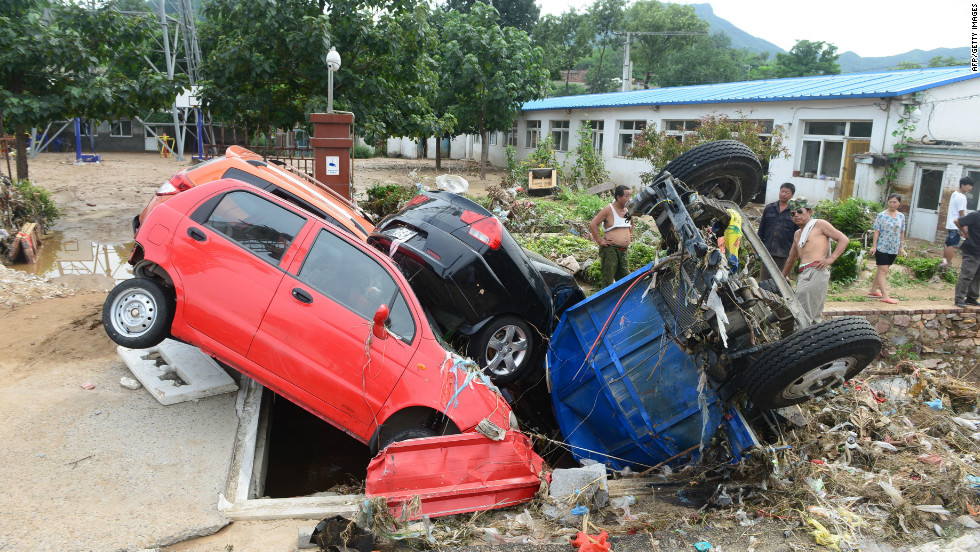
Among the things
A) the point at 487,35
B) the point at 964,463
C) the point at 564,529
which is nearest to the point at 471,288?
the point at 564,529

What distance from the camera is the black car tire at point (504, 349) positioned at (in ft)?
19.7

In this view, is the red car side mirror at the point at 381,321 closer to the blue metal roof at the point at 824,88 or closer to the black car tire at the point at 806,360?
the black car tire at the point at 806,360

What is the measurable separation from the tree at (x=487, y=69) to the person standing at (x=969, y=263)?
1963cm

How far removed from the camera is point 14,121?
11617 mm

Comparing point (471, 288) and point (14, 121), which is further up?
point (14, 121)

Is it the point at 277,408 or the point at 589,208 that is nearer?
the point at 277,408

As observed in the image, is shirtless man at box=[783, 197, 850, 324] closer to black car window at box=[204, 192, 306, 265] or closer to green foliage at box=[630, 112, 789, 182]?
black car window at box=[204, 192, 306, 265]

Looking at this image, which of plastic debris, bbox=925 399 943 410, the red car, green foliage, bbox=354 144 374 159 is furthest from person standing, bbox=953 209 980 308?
green foliage, bbox=354 144 374 159

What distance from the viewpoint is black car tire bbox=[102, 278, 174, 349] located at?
4.88 metres

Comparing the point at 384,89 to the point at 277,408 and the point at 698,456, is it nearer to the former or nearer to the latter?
the point at 277,408

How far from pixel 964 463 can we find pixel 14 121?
14.5 m

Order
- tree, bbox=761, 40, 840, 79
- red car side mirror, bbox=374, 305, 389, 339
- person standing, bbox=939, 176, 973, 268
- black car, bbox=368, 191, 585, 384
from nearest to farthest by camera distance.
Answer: red car side mirror, bbox=374, 305, 389, 339, black car, bbox=368, 191, 585, 384, person standing, bbox=939, 176, 973, 268, tree, bbox=761, 40, 840, 79

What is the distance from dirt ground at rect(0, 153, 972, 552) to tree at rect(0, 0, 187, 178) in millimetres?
2346

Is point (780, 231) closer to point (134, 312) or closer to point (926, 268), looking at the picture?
point (926, 268)
